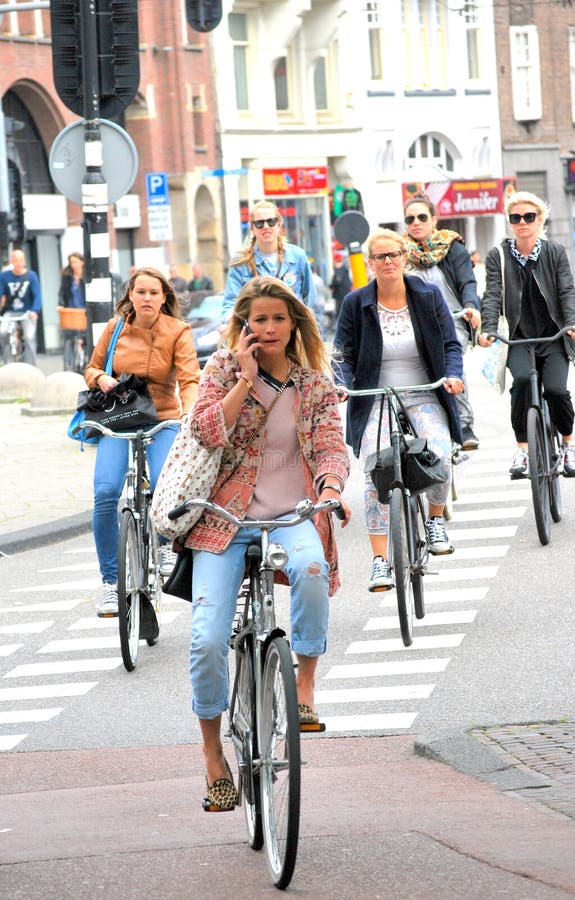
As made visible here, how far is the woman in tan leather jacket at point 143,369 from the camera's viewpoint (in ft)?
31.1

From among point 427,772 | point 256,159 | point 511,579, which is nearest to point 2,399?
point 511,579

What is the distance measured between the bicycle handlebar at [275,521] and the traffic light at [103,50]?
32.9 feet

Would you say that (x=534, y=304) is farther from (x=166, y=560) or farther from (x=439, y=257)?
(x=166, y=560)

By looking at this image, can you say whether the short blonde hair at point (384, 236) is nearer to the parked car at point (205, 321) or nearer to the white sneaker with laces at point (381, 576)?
the white sneaker with laces at point (381, 576)

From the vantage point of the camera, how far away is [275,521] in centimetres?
566

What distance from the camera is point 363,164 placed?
55.1 metres

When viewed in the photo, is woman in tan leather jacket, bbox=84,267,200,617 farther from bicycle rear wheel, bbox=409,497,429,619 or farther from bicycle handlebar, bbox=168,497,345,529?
bicycle handlebar, bbox=168,497,345,529

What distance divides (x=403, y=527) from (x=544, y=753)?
A: 8.60ft

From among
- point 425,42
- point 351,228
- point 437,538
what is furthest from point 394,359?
point 425,42

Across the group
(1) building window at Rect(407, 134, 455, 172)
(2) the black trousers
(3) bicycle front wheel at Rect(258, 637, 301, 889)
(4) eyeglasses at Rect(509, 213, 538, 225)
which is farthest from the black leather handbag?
(1) building window at Rect(407, 134, 455, 172)

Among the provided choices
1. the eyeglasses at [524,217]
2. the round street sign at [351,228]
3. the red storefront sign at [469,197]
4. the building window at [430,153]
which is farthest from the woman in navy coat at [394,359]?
the building window at [430,153]

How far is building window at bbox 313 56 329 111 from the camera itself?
54.7 meters

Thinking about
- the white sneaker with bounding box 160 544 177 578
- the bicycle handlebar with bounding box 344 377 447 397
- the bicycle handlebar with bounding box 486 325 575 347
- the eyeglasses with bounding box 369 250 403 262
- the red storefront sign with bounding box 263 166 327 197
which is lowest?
the white sneaker with bounding box 160 544 177 578

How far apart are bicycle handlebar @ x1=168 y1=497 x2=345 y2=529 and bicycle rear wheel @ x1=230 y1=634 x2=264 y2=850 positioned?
0.34m
